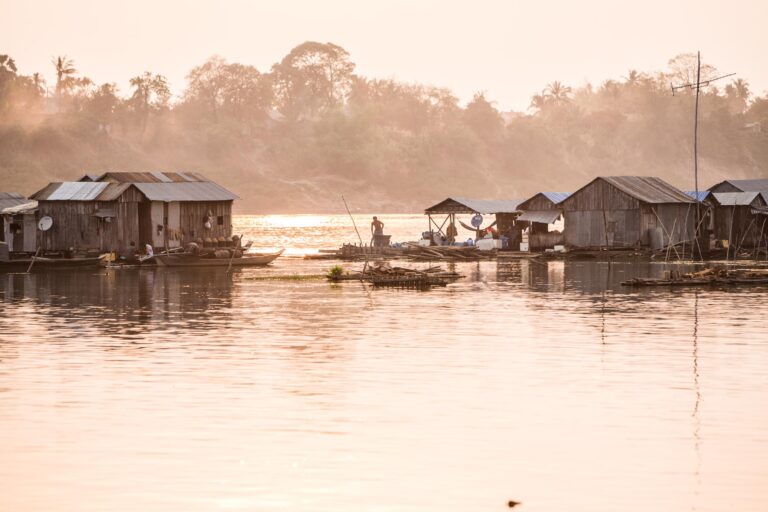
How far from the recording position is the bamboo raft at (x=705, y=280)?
4641 cm

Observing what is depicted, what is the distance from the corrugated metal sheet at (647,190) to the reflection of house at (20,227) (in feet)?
93.1

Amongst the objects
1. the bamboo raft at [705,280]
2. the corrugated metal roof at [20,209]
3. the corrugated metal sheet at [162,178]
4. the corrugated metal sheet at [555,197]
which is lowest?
the bamboo raft at [705,280]

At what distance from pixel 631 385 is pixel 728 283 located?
957 inches

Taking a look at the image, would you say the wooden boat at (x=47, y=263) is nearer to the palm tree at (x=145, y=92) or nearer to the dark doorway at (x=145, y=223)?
the dark doorway at (x=145, y=223)

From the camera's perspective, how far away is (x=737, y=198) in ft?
222

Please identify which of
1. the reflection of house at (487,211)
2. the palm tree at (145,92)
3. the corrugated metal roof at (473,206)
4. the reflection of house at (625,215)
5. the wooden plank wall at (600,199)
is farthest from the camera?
the palm tree at (145,92)

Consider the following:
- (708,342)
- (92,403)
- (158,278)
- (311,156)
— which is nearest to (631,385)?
(708,342)

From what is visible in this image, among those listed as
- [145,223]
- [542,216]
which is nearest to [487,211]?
[542,216]

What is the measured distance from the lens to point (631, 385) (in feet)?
77.9

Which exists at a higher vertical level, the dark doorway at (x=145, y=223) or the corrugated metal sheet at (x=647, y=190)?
the corrugated metal sheet at (x=647, y=190)

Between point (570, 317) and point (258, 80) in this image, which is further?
point (258, 80)

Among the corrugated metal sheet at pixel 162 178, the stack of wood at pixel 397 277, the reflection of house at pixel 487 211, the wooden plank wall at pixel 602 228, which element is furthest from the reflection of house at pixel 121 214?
the wooden plank wall at pixel 602 228

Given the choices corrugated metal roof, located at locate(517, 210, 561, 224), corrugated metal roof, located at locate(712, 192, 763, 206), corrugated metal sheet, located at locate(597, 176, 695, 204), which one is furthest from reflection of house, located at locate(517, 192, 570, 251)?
corrugated metal roof, located at locate(712, 192, 763, 206)

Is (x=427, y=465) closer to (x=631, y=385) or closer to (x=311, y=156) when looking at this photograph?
(x=631, y=385)
